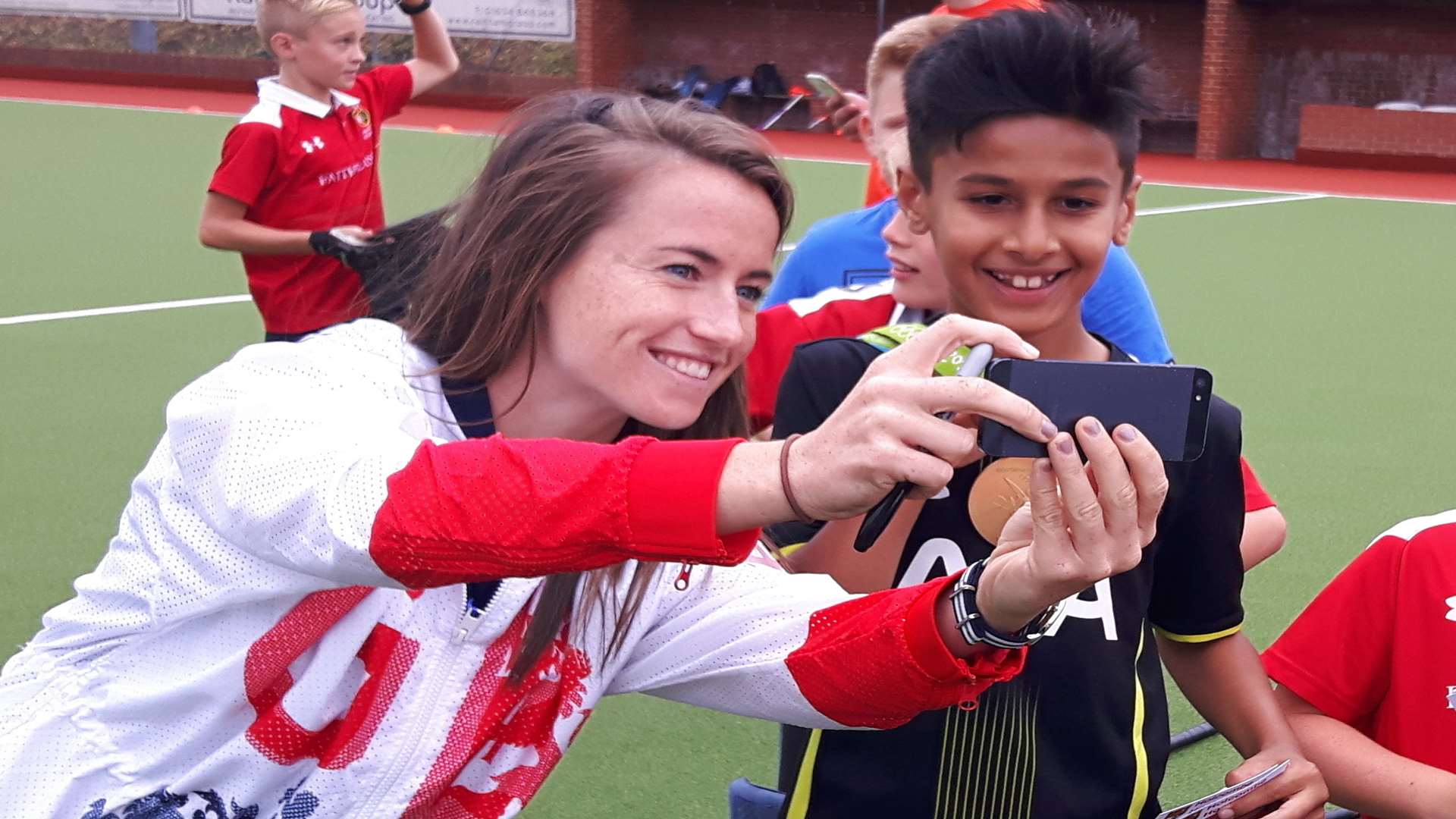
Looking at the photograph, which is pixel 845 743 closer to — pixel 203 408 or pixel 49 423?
pixel 203 408

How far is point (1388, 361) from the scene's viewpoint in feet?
26.2

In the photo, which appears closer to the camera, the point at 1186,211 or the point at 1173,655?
the point at 1173,655

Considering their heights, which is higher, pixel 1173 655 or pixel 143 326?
pixel 1173 655

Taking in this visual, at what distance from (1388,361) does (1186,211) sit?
19.8 feet

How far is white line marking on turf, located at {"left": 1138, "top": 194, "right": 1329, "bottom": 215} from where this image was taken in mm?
13828

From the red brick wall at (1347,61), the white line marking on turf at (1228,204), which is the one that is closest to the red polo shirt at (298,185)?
the white line marking on turf at (1228,204)

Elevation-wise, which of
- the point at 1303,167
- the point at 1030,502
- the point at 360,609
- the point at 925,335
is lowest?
the point at 1303,167

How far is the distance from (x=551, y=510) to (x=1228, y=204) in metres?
13.9

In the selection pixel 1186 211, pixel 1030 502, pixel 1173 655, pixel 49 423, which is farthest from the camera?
pixel 1186 211

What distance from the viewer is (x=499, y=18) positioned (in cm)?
2417

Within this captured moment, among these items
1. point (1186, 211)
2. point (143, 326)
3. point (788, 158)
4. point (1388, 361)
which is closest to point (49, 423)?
point (143, 326)

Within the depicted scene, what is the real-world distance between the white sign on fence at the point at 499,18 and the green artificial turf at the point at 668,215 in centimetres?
920

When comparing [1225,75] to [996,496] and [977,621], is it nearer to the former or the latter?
[996,496]

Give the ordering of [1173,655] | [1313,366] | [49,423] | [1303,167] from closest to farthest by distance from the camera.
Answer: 1. [1173,655]
2. [49,423]
3. [1313,366]
4. [1303,167]
